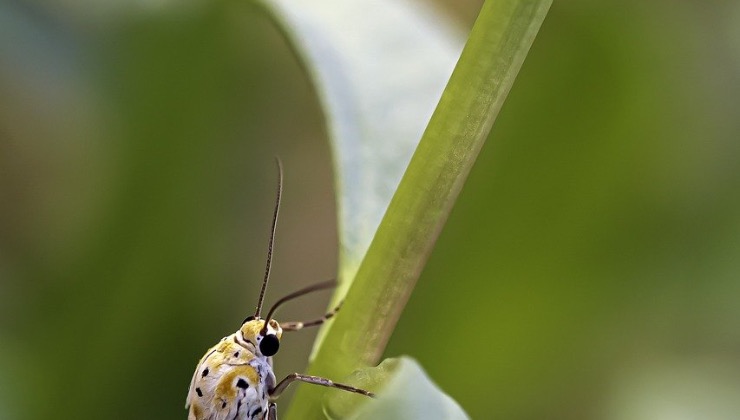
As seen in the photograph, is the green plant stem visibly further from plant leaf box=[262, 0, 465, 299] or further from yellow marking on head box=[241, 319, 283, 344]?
yellow marking on head box=[241, 319, 283, 344]

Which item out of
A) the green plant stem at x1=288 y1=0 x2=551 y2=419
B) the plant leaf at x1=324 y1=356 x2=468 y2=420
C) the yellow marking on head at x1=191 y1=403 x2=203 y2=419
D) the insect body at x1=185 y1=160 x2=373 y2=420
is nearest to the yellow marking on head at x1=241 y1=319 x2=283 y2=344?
the insect body at x1=185 y1=160 x2=373 y2=420

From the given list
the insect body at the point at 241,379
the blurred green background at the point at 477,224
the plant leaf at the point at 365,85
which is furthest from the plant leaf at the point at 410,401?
the blurred green background at the point at 477,224

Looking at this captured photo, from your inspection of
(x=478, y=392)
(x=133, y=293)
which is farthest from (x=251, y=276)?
(x=478, y=392)

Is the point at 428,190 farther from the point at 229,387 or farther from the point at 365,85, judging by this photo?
the point at 229,387

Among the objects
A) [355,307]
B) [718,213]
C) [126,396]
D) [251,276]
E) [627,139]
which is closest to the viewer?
[355,307]

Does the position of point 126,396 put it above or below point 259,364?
below

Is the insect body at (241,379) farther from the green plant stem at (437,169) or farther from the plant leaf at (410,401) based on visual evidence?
the plant leaf at (410,401)

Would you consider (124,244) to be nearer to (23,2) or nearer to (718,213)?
(23,2)
